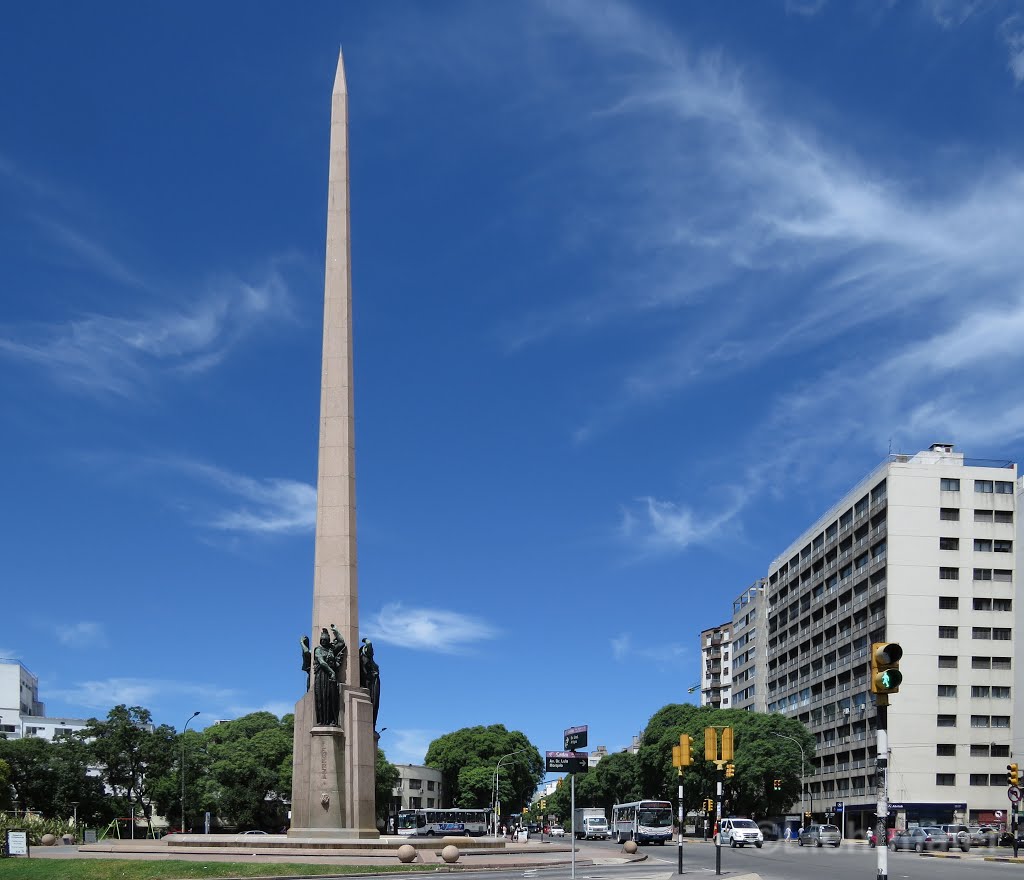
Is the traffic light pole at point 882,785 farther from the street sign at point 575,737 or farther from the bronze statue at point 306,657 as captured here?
the bronze statue at point 306,657

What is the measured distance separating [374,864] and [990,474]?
79.1 m

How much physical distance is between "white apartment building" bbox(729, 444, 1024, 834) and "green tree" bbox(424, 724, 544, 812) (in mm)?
39010

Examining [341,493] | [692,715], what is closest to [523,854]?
[341,493]

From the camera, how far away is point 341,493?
4328 centimetres

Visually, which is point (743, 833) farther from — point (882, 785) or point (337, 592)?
point (882, 785)

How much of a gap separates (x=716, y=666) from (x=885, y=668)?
6746 inches

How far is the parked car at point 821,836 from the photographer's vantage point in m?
74.1

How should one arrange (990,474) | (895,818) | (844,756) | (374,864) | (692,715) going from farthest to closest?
(692,715) < (844,756) < (990,474) < (895,818) < (374,864)

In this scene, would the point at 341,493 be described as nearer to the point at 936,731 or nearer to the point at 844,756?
the point at 936,731

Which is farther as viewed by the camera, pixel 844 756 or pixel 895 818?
pixel 844 756

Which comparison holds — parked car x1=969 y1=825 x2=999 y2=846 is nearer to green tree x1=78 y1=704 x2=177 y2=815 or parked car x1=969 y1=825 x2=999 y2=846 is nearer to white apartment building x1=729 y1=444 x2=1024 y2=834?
white apartment building x1=729 y1=444 x2=1024 y2=834

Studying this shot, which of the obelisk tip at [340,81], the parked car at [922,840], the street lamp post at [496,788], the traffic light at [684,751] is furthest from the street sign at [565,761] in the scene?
the street lamp post at [496,788]

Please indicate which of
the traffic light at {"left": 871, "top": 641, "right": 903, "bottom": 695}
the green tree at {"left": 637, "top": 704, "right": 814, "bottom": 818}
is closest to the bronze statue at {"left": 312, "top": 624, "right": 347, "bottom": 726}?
the traffic light at {"left": 871, "top": 641, "right": 903, "bottom": 695}

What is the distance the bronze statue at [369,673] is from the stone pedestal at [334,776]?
1248 mm
